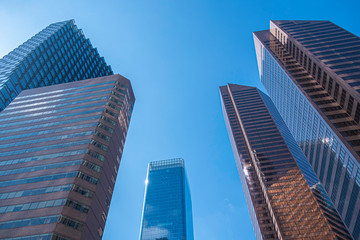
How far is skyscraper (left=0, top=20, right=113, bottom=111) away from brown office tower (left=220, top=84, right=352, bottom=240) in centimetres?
11193

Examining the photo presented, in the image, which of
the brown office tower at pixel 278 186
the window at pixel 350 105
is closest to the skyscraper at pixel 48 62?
the brown office tower at pixel 278 186

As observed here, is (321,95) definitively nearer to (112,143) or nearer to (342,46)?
(342,46)

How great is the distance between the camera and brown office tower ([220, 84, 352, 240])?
12681 cm

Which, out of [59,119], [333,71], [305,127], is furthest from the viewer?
[305,127]

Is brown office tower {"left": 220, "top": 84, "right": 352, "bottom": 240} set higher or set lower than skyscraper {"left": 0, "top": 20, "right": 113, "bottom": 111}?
lower

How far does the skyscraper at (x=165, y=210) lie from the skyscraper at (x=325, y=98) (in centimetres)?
9009

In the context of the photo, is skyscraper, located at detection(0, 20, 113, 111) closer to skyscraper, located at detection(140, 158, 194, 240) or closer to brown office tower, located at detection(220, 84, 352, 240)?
skyscraper, located at detection(140, 158, 194, 240)

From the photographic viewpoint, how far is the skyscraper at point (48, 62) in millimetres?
104500

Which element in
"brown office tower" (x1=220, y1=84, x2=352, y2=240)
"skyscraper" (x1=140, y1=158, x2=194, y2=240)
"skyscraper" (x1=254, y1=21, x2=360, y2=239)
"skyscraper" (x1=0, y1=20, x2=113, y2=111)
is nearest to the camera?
"skyscraper" (x1=254, y1=21, x2=360, y2=239)

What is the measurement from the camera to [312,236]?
12244cm

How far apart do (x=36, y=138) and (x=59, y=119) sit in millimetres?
8692

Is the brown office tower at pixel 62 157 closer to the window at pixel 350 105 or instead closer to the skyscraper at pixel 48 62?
the skyscraper at pixel 48 62

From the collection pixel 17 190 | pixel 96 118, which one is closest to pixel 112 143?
pixel 96 118

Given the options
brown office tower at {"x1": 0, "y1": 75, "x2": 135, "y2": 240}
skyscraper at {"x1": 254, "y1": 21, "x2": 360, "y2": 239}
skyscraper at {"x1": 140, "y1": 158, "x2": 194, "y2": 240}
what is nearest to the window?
skyscraper at {"x1": 254, "y1": 21, "x2": 360, "y2": 239}
